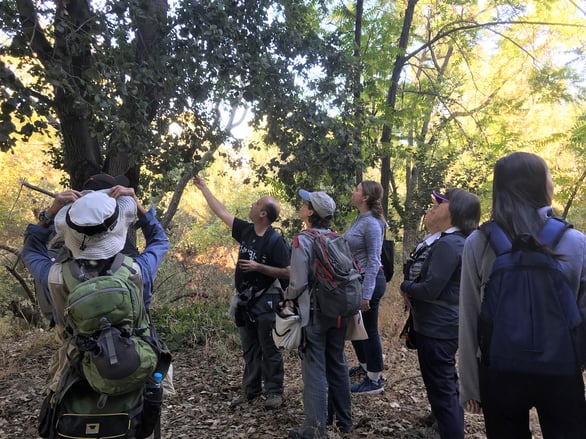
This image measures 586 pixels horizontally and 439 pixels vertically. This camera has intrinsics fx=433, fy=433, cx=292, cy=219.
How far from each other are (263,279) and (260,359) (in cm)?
85

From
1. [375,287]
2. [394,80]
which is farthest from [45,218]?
[394,80]

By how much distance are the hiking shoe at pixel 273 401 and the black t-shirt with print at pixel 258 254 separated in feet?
3.41

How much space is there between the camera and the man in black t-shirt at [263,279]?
4152mm

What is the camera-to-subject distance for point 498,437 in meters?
1.89

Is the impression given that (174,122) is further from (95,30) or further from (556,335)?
(556,335)

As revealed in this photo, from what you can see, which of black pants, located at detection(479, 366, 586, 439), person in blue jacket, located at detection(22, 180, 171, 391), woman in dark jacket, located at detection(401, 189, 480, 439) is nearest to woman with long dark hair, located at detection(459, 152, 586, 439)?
black pants, located at detection(479, 366, 586, 439)

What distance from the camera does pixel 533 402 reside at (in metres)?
1.80

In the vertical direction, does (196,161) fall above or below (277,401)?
above

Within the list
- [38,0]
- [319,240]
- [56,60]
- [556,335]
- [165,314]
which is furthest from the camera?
[165,314]

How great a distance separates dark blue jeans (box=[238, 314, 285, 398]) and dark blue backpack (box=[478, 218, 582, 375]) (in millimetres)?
2631

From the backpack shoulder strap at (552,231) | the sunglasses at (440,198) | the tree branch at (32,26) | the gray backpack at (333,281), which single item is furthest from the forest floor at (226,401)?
the tree branch at (32,26)

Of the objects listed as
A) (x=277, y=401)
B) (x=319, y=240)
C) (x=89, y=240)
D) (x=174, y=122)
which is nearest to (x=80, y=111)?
(x=174, y=122)

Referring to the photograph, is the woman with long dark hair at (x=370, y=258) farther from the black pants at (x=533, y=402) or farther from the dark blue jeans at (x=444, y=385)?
the black pants at (x=533, y=402)

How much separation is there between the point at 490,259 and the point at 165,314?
21.5ft
